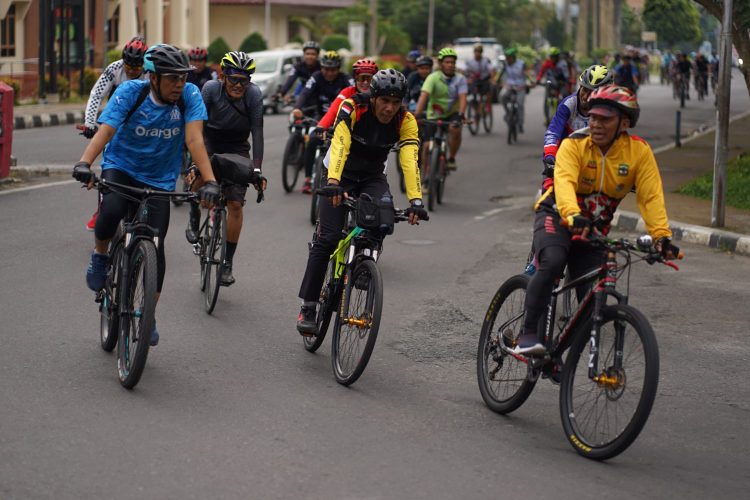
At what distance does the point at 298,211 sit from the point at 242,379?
8064 mm

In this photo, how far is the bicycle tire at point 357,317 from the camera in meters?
7.15

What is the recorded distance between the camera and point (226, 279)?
9891mm

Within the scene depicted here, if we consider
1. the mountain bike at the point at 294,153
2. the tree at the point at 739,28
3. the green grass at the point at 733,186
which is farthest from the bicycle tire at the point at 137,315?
the tree at the point at 739,28

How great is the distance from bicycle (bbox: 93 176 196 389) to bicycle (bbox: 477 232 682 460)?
186cm

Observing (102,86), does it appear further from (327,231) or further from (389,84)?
(389,84)

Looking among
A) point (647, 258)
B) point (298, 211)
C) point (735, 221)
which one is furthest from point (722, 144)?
point (647, 258)

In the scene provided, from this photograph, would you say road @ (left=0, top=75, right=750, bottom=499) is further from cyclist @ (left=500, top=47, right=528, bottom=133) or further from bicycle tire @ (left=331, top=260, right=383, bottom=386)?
cyclist @ (left=500, top=47, right=528, bottom=133)

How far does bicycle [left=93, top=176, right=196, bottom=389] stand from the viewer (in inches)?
270

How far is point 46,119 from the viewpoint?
96.0 ft

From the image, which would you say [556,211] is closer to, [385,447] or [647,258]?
[647,258]

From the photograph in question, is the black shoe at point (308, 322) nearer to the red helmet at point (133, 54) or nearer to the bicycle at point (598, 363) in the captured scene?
the bicycle at point (598, 363)

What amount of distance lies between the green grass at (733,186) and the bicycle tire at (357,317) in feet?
30.4

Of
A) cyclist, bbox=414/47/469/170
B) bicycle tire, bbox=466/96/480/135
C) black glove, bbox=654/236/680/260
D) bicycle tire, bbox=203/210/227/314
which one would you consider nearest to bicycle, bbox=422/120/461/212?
cyclist, bbox=414/47/469/170

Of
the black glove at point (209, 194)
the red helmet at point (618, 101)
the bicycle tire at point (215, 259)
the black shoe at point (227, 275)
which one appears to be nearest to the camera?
Answer: the red helmet at point (618, 101)
